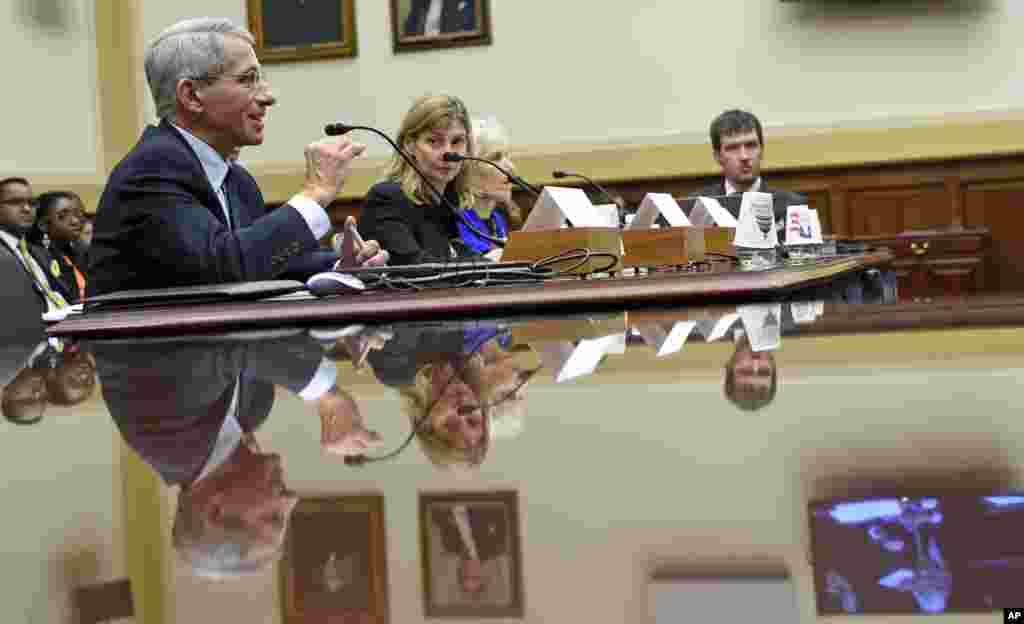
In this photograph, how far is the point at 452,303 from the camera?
2.24 meters

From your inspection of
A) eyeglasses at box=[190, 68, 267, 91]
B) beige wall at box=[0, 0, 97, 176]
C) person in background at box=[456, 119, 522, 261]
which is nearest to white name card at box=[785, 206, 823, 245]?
person in background at box=[456, 119, 522, 261]

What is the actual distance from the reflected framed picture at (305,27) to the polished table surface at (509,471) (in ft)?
21.6

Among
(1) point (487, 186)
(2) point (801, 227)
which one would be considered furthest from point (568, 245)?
(1) point (487, 186)

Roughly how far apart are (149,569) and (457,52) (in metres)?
7.43

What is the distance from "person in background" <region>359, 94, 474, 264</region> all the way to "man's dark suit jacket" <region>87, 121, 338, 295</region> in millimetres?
1111

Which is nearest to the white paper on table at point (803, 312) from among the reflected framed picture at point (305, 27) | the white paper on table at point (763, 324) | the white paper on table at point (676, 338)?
the white paper on table at point (763, 324)

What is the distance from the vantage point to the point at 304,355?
1.73 metres

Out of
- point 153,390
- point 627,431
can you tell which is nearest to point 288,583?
point 627,431

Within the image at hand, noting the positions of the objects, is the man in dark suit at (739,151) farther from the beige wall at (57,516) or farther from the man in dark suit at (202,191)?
the beige wall at (57,516)

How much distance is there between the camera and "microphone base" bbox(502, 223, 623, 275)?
2947mm

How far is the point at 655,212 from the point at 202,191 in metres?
1.04

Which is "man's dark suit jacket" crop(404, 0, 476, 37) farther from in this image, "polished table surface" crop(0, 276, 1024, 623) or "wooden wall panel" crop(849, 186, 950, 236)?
"polished table surface" crop(0, 276, 1024, 623)

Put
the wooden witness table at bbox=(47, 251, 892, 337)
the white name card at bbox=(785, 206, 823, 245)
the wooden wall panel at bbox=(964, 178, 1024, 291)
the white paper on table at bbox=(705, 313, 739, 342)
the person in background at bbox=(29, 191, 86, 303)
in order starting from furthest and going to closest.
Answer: the person in background at bbox=(29, 191, 86, 303)
the wooden wall panel at bbox=(964, 178, 1024, 291)
the white name card at bbox=(785, 206, 823, 245)
the wooden witness table at bbox=(47, 251, 892, 337)
the white paper on table at bbox=(705, 313, 739, 342)

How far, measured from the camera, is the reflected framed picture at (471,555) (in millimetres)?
517
